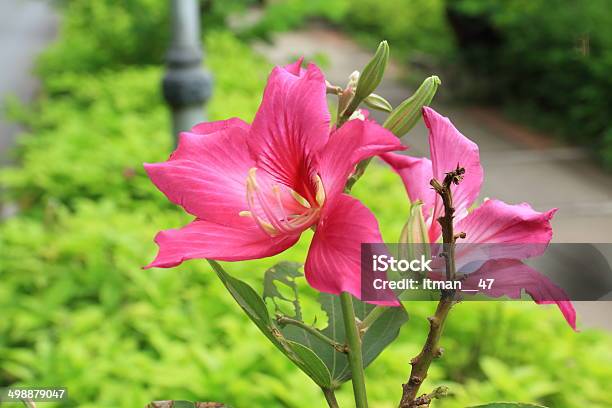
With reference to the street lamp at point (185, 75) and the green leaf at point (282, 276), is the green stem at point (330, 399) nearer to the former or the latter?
the green leaf at point (282, 276)

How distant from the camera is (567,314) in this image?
371mm

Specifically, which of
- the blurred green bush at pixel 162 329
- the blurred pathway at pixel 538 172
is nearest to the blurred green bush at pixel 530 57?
the blurred pathway at pixel 538 172

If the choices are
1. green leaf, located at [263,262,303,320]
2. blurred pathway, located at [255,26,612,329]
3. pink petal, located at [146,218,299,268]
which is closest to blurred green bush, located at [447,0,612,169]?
blurred pathway, located at [255,26,612,329]

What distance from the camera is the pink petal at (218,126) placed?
446mm

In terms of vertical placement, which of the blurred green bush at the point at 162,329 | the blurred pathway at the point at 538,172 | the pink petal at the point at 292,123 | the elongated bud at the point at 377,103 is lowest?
the blurred green bush at the point at 162,329

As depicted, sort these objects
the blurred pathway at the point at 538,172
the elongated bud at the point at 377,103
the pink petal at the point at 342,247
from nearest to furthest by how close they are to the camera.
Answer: the pink petal at the point at 342,247
the elongated bud at the point at 377,103
the blurred pathway at the point at 538,172

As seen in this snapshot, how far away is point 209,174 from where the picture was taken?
44 cm

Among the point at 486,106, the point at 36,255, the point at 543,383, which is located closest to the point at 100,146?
the point at 36,255

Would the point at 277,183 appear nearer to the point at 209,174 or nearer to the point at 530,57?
the point at 209,174

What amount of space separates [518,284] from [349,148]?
10cm

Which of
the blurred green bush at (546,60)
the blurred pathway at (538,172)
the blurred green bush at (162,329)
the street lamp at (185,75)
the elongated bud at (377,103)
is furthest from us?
the blurred green bush at (546,60)

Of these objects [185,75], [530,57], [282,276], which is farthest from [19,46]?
[282,276]

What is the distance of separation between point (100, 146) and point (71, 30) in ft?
11.5

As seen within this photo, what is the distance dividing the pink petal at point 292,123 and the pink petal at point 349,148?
0.01 m
